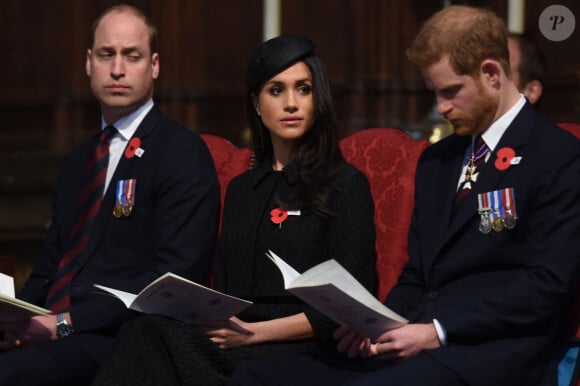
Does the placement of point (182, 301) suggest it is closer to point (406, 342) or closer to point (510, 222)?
point (406, 342)

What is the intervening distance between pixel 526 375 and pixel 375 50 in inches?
149

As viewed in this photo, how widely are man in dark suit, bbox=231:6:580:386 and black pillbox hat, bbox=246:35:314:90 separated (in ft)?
1.44

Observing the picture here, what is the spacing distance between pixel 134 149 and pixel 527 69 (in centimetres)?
127

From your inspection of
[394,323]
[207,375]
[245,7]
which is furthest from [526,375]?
[245,7]

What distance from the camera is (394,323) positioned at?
2.82m

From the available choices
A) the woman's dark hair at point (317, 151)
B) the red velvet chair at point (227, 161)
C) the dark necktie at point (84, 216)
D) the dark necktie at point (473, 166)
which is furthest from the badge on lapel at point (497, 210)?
the dark necktie at point (84, 216)

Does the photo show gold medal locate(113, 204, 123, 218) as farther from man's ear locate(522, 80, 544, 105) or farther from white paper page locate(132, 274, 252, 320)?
man's ear locate(522, 80, 544, 105)

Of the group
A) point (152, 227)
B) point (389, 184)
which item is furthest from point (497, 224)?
point (152, 227)

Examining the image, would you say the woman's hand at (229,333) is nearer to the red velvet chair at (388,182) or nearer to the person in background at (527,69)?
the red velvet chair at (388,182)

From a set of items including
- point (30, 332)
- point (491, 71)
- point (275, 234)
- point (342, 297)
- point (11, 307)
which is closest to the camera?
point (342, 297)

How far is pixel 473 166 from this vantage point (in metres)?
3.07

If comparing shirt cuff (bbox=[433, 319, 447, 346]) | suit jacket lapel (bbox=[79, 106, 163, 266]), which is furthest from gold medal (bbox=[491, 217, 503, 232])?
suit jacket lapel (bbox=[79, 106, 163, 266])

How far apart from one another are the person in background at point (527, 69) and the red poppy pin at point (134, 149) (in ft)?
3.94

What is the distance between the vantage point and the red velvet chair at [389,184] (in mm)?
3410
